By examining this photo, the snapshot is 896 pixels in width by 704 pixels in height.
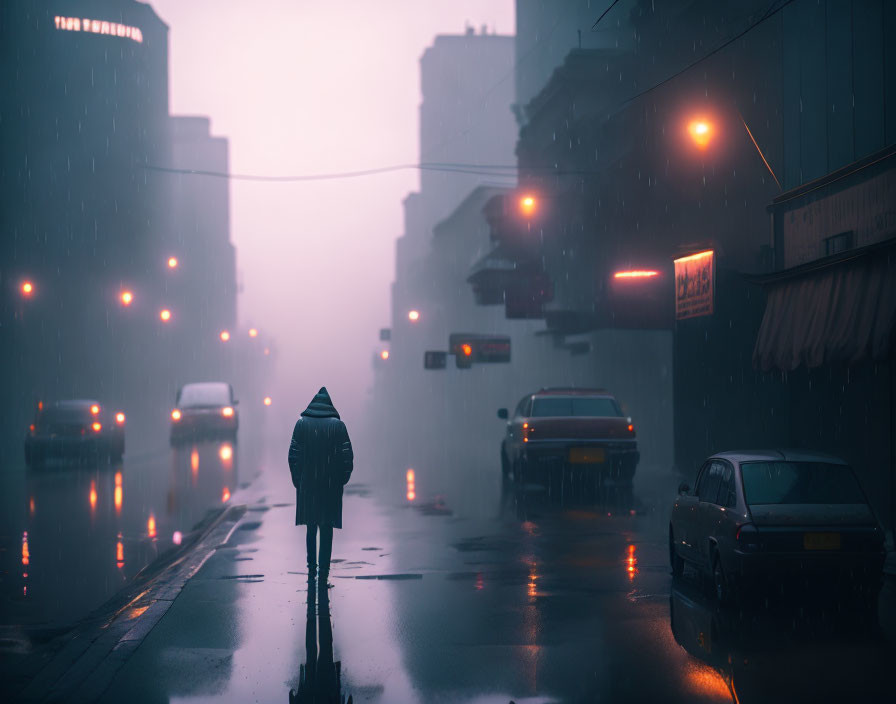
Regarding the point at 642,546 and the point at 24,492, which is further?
the point at 24,492

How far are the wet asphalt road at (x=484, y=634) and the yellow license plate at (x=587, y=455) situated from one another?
484 cm

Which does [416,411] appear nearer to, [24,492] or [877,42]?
[24,492]

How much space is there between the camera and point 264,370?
573 feet

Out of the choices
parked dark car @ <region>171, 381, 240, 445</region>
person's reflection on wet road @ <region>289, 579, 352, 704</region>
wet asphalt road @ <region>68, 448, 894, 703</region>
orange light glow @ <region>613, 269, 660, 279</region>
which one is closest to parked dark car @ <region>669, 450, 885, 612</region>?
wet asphalt road @ <region>68, 448, 894, 703</region>

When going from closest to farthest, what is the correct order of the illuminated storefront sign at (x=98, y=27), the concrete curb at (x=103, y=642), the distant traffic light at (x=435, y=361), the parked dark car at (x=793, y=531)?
the concrete curb at (x=103, y=642)
the parked dark car at (x=793, y=531)
the distant traffic light at (x=435, y=361)
the illuminated storefront sign at (x=98, y=27)

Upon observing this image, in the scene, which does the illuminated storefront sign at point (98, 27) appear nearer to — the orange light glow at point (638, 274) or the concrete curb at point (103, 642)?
the orange light glow at point (638, 274)

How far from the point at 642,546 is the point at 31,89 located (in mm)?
66808

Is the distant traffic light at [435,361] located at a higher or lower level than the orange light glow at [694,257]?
lower

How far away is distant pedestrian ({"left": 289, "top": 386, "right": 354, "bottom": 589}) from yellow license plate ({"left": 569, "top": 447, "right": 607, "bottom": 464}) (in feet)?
29.4

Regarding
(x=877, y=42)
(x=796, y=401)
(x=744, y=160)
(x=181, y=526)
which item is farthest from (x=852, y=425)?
(x=181, y=526)

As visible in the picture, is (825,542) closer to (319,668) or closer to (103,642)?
(319,668)

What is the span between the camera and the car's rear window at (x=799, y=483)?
30.7 ft

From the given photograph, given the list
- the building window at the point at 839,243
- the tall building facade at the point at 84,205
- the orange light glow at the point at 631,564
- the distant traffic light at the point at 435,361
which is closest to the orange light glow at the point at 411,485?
the orange light glow at the point at 631,564

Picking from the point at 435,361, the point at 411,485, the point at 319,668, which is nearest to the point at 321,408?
the point at 319,668
